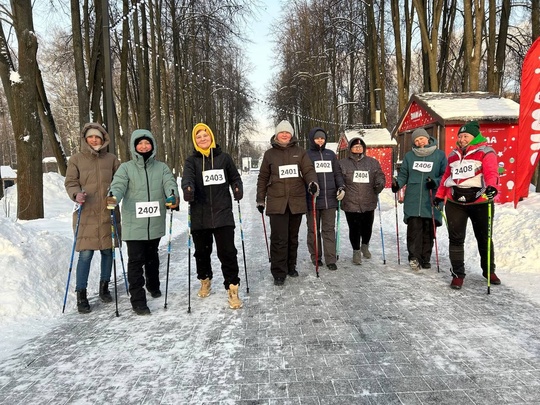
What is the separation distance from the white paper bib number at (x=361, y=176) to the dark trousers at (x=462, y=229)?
59.7 inches

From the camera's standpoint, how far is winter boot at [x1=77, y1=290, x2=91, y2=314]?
179 inches

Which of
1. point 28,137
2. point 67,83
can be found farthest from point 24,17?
point 67,83

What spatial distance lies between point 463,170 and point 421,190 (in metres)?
1.01

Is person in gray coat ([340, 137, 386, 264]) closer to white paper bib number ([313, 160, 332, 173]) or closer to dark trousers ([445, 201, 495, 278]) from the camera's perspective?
white paper bib number ([313, 160, 332, 173])

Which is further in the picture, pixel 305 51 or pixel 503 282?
pixel 305 51

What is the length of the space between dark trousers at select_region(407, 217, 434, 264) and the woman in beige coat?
414 cm

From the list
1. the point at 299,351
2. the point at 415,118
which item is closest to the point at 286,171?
the point at 299,351

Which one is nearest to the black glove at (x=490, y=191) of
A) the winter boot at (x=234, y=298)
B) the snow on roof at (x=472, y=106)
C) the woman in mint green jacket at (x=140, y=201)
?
the winter boot at (x=234, y=298)

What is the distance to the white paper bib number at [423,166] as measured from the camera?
5.92 meters

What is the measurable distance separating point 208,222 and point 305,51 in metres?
29.1

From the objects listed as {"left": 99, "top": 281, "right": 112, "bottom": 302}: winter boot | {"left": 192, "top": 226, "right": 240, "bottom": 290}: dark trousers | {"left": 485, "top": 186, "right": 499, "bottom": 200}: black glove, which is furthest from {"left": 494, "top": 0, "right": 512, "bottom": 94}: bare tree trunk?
{"left": 99, "top": 281, "right": 112, "bottom": 302}: winter boot

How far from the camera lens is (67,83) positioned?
142 ft

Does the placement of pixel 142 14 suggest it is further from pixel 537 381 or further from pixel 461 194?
pixel 537 381

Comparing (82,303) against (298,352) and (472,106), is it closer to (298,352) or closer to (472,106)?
(298,352)
